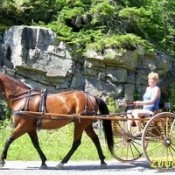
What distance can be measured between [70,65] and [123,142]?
31.8 feet

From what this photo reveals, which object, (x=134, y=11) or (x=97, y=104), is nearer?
(x=97, y=104)

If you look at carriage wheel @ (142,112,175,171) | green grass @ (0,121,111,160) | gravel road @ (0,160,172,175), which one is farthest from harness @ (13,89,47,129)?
carriage wheel @ (142,112,175,171)

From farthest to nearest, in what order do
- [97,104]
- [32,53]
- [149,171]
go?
[32,53] < [97,104] < [149,171]

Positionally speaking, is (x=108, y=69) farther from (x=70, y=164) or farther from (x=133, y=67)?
(x=70, y=164)

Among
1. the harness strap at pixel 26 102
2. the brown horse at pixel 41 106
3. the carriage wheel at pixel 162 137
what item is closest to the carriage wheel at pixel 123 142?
the carriage wheel at pixel 162 137

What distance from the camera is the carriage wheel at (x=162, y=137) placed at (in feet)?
28.4

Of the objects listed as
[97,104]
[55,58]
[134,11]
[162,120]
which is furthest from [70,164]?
[134,11]

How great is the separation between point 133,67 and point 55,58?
333 centimetres

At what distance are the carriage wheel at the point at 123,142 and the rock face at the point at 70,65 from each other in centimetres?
883

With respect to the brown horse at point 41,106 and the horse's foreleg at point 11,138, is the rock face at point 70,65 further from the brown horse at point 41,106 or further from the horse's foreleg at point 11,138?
the horse's foreleg at point 11,138

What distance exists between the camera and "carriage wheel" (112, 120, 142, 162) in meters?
9.47

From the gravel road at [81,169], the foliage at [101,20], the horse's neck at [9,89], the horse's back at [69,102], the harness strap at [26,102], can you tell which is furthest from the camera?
the foliage at [101,20]

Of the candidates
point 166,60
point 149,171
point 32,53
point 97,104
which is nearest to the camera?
point 149,171

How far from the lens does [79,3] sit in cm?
2009
